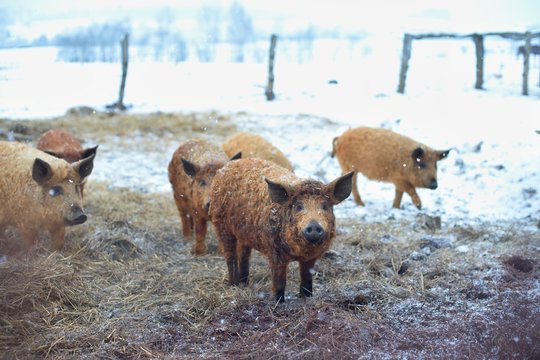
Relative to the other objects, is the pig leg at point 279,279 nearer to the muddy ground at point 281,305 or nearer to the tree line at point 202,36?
the muddy ground at point 281,305

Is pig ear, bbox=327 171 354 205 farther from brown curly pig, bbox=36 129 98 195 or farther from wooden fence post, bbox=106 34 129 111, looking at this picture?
wooden fence post, bbox=106 34 129 111

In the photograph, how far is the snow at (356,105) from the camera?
8.83m

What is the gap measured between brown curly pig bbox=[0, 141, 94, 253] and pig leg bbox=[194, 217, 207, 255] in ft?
4.66

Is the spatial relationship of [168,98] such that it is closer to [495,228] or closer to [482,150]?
[482,150]

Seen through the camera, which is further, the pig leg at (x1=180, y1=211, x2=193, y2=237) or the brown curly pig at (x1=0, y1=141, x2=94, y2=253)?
the pig leg at (x1=180, y1=211, x2=193, y2=237)

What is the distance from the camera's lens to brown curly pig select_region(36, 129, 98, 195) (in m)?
8.27

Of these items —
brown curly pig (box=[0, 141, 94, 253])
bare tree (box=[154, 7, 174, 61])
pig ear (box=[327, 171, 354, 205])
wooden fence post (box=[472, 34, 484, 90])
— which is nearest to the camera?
pig ear (box=[327, 171, 354, 205])

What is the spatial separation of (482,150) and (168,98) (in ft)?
30.7

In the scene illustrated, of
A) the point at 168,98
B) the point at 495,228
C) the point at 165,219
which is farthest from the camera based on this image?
the point at 168,98

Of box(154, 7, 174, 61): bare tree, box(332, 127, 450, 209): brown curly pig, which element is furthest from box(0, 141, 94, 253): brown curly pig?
box(154, 7, 174, 61): bare tree

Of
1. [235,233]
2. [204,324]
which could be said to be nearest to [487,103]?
[235,233]

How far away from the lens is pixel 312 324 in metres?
4.94

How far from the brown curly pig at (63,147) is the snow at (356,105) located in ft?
1.65

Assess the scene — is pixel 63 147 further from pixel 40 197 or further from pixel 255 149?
pixel 255 149
